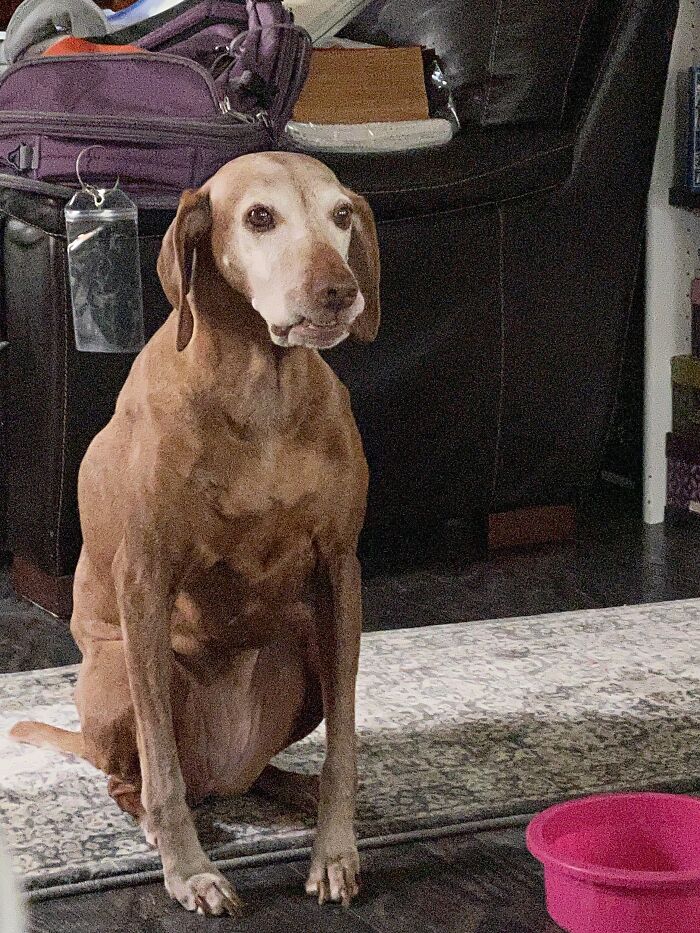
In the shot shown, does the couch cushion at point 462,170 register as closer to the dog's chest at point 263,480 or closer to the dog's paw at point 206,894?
the dog's chest at point 263,480

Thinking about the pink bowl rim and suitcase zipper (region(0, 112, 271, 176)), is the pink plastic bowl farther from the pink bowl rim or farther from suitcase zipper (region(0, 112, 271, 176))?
suitcase zipper (region(0, 112, 271, 176))

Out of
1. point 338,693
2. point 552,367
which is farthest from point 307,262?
point 552,367

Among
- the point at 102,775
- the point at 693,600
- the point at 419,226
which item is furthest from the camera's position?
the point at 419,226

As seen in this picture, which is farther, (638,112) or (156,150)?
(638,112)

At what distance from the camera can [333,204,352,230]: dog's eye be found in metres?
1.21

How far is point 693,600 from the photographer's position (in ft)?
7.04

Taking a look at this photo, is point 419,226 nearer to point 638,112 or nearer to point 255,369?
point 638,112

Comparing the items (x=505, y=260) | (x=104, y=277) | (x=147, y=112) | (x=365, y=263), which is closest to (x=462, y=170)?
(x=505, y=260)

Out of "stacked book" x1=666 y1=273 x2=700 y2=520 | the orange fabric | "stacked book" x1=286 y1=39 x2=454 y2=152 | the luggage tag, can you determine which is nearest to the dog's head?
the luggage tag

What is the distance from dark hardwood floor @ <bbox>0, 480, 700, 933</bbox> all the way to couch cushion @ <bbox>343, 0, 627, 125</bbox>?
2.62 ft

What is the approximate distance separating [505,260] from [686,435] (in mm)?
572

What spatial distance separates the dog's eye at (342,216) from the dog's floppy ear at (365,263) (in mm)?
39

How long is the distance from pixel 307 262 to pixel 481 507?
139 cm

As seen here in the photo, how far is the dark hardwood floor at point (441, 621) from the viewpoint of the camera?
3.97 ft
